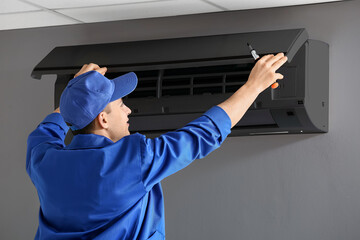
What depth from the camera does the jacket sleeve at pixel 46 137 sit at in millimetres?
1726

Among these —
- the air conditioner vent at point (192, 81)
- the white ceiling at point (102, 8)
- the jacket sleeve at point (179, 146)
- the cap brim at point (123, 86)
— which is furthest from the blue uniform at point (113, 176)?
the white ceiling at point (102, 8)

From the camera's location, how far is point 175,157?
1514 millimetres

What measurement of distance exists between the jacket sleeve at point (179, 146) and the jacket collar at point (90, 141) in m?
0.13

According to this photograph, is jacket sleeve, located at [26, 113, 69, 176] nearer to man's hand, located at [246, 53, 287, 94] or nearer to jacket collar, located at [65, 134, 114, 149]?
jacket collar, located at [65, 134, 114, 149]

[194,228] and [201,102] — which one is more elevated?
[201,102]

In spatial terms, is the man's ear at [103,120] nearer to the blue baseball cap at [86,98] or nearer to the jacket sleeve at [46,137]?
the blue baseball cap at [86,98]

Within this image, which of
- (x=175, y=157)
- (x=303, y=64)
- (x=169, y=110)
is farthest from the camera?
(x=169, y=110)

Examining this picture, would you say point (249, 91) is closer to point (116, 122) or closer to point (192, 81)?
point (116, 122)

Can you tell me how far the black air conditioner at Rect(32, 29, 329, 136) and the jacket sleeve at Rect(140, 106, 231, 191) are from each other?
2.79ft

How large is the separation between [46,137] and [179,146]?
1.59ft

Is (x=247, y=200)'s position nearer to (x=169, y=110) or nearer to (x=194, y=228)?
(x=194, y=228)

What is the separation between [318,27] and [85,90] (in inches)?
60.5

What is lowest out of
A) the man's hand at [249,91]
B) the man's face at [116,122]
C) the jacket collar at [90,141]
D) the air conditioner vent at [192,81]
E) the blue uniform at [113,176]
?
the blue uniform at [113,176]

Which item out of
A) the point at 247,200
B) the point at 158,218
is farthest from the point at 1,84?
the point at 158,218
